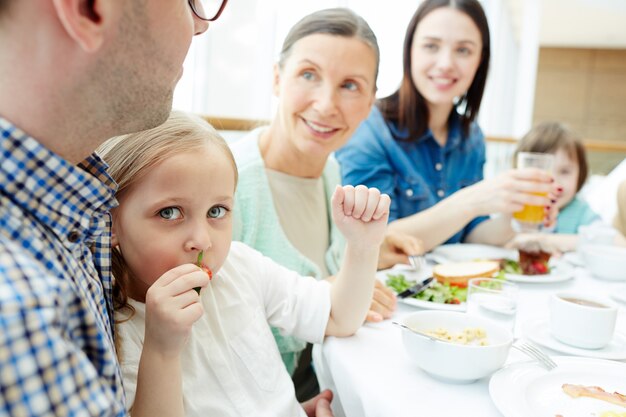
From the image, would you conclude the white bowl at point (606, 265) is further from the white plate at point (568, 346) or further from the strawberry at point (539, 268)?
the white plate at point (568, 346)

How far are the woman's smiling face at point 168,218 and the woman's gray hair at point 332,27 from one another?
0.70m

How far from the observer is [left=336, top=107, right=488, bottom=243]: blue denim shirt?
7.04ft

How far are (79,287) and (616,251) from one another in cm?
175

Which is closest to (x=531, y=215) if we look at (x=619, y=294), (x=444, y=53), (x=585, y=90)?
(x=619, y=294)

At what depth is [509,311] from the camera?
44.7 inches

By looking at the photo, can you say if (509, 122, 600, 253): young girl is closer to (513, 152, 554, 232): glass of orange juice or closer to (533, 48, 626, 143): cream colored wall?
(513, 152, 554, 232): glass of orange juice

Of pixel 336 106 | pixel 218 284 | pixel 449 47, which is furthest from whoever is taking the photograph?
pixel 449 47

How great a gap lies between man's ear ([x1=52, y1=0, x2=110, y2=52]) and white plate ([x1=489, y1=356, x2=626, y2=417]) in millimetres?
734

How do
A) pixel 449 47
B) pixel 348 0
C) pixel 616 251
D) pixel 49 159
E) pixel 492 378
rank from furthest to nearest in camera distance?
1. pixel 348 0
2. pixel 449 47
3. pixel 616 251
4. pixel 492 378
5. pixel 49 159

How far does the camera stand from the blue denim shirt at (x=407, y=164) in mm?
2146

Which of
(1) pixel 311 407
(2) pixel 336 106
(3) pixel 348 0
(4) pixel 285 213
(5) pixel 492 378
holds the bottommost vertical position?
(1) pixel 311 407

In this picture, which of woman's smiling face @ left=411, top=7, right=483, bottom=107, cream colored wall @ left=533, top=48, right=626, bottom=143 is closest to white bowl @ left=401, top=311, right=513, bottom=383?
woman's smiling face @ left=411, top=7, right=483, bottom=107

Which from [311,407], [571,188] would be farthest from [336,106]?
[571,188]

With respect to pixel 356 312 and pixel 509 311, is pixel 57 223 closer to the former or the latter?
pixel 356 312
